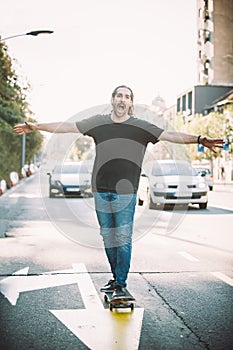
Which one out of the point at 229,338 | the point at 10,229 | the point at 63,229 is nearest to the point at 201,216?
the point at 63,229

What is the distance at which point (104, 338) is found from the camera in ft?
12.3

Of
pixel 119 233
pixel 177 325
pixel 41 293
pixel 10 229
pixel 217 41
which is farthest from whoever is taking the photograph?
pixel 217 41

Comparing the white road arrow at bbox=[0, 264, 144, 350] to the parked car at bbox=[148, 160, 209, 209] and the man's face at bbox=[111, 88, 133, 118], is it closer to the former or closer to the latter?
the man's face at bbox=[111, 88, 133, 118]

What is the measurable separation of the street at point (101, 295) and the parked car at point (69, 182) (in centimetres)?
1000

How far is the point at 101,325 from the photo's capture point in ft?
13.3

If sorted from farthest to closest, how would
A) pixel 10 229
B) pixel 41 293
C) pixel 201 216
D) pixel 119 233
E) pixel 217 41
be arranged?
pixel 217 41, pixel 201 216, pixel 10 229, pixel 41 293, pixel 119 233

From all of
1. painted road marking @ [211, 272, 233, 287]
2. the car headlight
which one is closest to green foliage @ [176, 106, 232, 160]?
the car headlight

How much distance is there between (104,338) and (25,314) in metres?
0.93

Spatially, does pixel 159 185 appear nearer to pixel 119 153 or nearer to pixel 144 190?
pixel 144 190

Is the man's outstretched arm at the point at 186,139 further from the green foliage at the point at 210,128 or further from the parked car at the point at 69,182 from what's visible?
the green foliage at the point at 210,128

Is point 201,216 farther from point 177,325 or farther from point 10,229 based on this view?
point 177,325

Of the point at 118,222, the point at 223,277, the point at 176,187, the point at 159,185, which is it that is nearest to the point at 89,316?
the point at 118,222

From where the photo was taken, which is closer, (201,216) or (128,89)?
(128,89)

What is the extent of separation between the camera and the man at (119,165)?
15.1 ft
